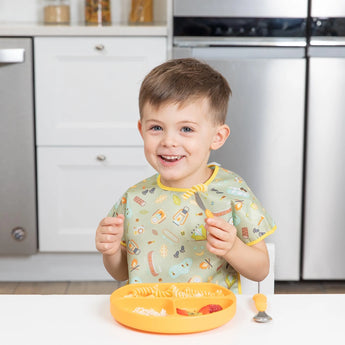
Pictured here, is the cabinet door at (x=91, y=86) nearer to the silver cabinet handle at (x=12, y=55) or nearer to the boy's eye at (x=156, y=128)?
the silver cabinet handle at (x=12, y=55)

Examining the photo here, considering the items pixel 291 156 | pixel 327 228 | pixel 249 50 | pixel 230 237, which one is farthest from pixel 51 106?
pixel 230 237

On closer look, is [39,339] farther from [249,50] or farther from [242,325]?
[249,50]

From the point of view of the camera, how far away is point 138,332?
0.67m

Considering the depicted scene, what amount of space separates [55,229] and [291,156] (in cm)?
92

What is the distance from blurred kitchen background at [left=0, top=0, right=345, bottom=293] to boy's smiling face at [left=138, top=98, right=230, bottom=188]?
1.15m

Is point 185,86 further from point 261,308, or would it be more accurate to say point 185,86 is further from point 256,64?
point 256,64

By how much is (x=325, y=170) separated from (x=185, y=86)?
1318 millimetres

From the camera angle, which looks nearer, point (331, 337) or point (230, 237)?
point (331, 337)

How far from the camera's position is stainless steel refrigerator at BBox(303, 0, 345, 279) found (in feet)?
7.00

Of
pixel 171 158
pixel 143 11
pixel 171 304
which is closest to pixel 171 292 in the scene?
pixel 171 304

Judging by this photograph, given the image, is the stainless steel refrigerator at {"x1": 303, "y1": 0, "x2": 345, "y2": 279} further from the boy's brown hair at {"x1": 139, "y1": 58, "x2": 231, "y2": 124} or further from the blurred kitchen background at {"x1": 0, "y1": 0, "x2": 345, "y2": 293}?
the boy's brown hair at {"x1": 139, "y1": 58, "x2": 231, "y2": 124}

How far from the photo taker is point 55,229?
2285 mm

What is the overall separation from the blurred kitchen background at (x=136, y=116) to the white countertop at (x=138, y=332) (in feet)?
Answer: 4.76

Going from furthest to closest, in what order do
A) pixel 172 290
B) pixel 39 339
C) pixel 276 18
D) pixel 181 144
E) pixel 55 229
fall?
1. pixel 55 229
2. pixel 276 18
3. pixel 181 144
4. pixel 172 290
5. pixel 39 339
